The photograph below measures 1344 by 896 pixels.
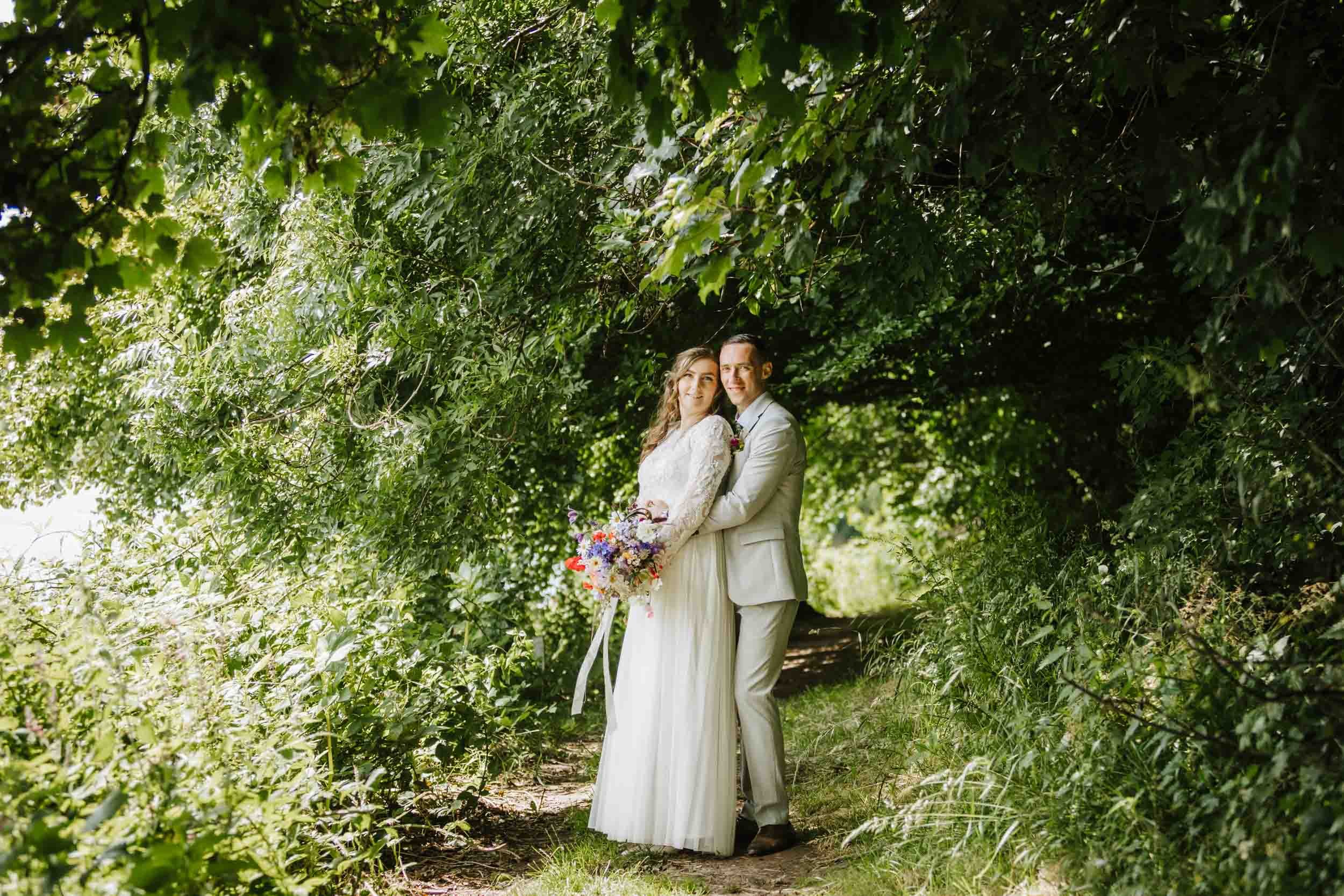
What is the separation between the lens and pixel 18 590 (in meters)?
3.82

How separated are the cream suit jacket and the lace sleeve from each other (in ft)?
0.27

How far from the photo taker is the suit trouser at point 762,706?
467 cm

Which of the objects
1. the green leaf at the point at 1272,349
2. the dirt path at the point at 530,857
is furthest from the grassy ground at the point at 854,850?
the green leaf at the point at 1272,349

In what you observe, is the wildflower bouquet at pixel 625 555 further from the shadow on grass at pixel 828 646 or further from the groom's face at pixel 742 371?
the shadow on grass at pixel 828 646

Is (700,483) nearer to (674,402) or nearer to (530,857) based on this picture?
(674,402)

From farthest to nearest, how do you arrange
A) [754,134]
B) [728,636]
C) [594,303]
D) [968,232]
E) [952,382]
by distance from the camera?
[952,382] → [594,303] → [968,232] → [728,636] → [754,134]

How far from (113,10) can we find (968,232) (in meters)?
4.29

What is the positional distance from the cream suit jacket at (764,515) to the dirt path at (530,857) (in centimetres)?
114

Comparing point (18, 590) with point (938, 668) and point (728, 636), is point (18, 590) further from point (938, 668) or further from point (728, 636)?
point (938, 668)

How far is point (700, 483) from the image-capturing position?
15.5ft

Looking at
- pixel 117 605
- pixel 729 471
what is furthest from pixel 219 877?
pixel 729 471

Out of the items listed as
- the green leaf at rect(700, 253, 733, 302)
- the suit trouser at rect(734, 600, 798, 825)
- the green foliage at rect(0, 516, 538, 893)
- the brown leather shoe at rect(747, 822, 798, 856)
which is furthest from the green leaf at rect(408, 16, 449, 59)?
the brown leather shoe at rect(747, 822, 798, 856)

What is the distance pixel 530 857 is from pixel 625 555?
1.48 m

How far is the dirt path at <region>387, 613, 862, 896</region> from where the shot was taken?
4.25 m
